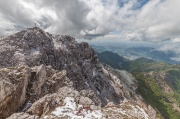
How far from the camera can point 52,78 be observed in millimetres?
76625

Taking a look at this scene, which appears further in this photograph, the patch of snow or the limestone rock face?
the patch of snow

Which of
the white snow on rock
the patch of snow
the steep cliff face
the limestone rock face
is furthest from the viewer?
the patch of snow

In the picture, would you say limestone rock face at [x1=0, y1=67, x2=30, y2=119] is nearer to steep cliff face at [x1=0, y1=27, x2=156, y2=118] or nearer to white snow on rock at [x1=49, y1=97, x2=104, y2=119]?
steep cliff face at [x1=0, y1=27, x2=156, y2=118]

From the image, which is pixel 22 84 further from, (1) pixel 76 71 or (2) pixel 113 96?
(2) pixel 113 96

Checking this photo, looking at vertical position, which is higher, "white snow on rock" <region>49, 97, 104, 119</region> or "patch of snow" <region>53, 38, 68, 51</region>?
"patch of snow" <region>53, 38, 68, 51</region>

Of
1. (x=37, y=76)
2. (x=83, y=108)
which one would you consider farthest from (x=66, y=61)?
(x=83, y=108)

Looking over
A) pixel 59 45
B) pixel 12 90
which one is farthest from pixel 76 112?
pixel 59 45

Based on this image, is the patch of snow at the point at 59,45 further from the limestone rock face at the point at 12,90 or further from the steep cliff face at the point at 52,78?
the limestone rock face at the point at 12,90

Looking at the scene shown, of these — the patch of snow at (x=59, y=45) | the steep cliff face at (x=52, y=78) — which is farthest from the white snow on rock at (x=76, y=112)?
the patch of snow at (x=59, y=45)

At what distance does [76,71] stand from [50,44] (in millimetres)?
28117

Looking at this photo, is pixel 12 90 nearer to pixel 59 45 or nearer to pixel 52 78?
pixel 52 78

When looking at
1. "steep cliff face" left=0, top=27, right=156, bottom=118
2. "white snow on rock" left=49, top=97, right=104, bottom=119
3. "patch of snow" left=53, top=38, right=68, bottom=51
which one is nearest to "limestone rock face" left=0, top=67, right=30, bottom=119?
"steep cliff face" left=0, top=27, right=156, bottom=118

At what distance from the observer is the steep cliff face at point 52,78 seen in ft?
136

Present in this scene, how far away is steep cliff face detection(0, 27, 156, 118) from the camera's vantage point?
41.6 metres
